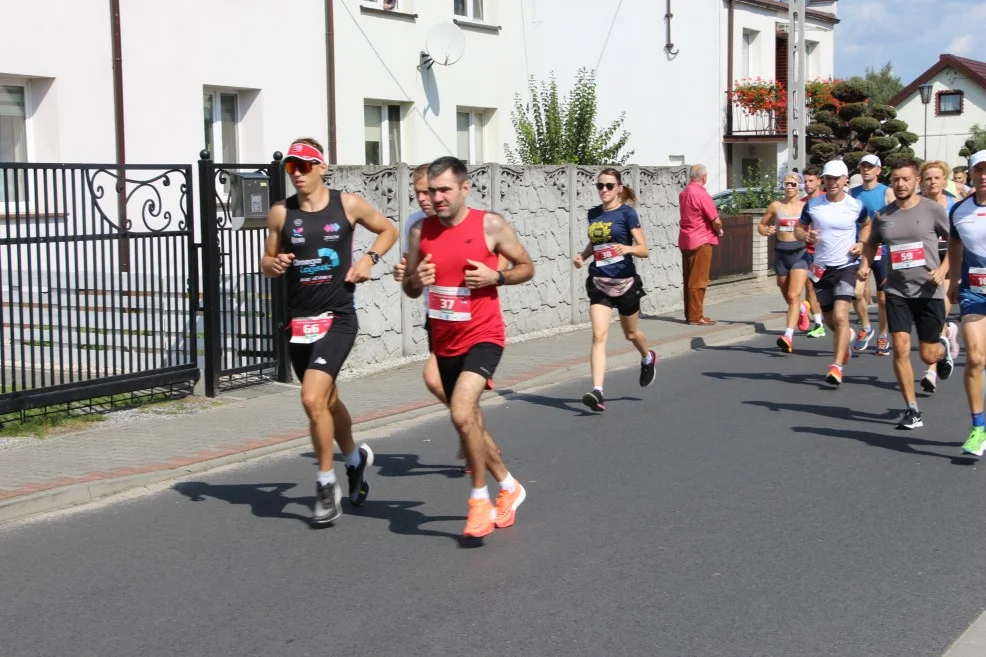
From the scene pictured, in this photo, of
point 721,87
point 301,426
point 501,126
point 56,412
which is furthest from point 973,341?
point 721,87

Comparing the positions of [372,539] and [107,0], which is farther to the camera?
[107,0]

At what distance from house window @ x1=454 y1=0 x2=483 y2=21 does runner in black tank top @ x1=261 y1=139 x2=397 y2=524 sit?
1502cm

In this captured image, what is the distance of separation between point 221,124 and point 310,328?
35.8ft

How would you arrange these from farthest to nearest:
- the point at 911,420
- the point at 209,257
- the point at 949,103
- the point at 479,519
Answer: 1. the point at 949,103
2. the point at 209,257
3. the point at 911,420
4. the point at 479,519

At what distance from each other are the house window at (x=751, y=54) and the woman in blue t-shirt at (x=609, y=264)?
22.5 meters

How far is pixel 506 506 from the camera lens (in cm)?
654

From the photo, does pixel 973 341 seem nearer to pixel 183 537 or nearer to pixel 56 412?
pixel 183 537

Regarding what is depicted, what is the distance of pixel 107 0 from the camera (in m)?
14.7

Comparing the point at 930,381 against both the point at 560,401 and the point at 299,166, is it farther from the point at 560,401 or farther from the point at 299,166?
the point at 299,166

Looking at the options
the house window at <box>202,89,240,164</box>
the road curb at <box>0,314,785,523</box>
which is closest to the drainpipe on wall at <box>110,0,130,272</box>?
the house window at <box>202,89,240,164</box>

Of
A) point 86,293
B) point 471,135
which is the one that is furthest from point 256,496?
point 471,135

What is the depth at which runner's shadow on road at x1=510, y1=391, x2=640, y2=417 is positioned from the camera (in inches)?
412

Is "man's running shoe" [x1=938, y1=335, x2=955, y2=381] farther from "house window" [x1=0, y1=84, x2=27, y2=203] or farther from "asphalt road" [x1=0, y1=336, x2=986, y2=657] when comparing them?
"house window" [x1=0, y1=84, x2=27, y2=203]

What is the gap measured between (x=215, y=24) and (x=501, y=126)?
7.19 meters
